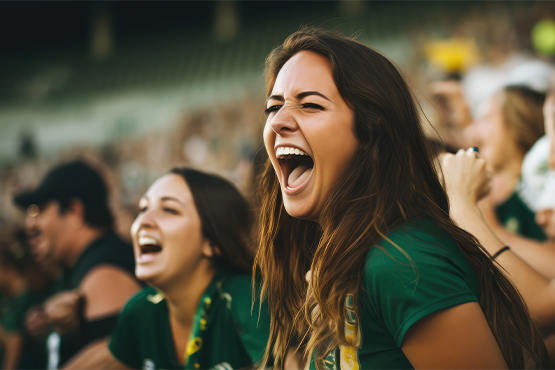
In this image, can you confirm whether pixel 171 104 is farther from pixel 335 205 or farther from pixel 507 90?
pixel 335 205

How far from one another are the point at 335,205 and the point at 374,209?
11 centimetres

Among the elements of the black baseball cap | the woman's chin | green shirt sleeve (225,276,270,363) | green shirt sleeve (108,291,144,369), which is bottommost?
green shirt sleeve (108,291,144,369)

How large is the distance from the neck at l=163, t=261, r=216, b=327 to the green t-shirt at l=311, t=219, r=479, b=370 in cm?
86

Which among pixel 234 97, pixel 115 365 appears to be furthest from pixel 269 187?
pixel 234 97

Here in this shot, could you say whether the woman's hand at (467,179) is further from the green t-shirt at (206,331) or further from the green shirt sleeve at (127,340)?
the green shirt sleeve at (127,340)

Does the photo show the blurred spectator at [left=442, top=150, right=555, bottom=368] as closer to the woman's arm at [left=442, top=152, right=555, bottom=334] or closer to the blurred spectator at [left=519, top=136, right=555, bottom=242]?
the woman's arm at [left=442, top=152, right=555, bottom=334]

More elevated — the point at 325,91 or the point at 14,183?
the point at 325,91

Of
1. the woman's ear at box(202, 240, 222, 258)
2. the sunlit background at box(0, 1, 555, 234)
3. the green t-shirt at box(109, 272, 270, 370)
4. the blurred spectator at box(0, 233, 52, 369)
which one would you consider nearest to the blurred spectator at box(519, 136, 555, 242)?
the green t-shirt at box(109, 272, 270, 370)

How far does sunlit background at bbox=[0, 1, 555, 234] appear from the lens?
354 inches

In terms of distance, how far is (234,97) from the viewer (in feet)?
38.2

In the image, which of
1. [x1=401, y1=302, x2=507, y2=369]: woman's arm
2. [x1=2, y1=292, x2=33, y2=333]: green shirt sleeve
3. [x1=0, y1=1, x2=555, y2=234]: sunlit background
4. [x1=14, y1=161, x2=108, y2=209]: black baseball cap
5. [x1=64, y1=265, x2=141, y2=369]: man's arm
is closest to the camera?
[x1=401, y1=302, x2=507, y2=369]: woman's arm

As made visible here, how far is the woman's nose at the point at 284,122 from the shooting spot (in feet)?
4.39

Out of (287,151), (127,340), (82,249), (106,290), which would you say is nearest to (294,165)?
(287,151)

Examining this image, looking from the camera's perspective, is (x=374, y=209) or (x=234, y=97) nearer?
(x=374, y=209)
